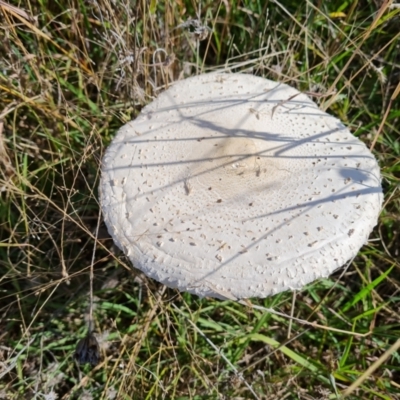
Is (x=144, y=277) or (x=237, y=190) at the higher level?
(x=237, y=190)

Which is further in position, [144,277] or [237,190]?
[144,277]

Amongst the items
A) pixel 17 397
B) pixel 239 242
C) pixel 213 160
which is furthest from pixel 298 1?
pixel 17 397

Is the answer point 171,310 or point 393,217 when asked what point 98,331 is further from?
point 393,217

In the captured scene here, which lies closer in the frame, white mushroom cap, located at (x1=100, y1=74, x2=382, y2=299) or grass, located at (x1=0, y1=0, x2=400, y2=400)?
white mushroom cap, located at (x1=100, y1=74, x2=382, y2=299)

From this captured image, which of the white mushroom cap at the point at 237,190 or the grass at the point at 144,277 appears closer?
the white mushroom cap at the point at 237,190
